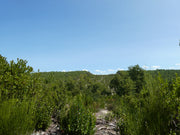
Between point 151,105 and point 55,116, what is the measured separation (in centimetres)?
544

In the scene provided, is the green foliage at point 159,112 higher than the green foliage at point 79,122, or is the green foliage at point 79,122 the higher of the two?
the green foliage at point 159,112

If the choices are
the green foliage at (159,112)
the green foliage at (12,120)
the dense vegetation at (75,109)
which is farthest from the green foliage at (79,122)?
the green foliage at (159,112)

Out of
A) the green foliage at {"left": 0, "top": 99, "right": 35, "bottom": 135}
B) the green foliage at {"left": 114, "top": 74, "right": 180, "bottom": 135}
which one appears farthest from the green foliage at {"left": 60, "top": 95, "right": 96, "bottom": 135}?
the green foliage at {"left": 114, "top": 74, "right": 180, "bottom": 135}

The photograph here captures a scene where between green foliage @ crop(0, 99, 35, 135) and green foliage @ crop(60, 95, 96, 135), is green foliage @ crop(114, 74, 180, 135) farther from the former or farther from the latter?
green foliage @ crop(0, 99, 35, 135)

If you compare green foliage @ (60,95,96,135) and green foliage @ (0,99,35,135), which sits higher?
green foliage @ (0,99,35,135)

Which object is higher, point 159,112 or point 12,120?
point 159,112

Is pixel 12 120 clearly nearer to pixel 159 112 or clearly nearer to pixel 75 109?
pixel 75 109

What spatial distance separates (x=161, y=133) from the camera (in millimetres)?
3043

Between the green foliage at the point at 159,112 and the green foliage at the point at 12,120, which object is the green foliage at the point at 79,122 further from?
the green foliage at the point at 159,112

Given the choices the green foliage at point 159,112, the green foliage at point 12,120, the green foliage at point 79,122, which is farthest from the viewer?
the green foliage at point 79,122

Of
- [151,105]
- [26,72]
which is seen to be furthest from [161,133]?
[26,72]

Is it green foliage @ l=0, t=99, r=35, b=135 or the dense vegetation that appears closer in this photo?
the dense vegetation

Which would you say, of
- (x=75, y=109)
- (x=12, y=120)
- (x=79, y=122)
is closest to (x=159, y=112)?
(x=79, y=122)

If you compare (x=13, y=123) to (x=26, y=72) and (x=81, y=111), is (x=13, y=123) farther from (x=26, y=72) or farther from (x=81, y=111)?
(x=26, y=72)
